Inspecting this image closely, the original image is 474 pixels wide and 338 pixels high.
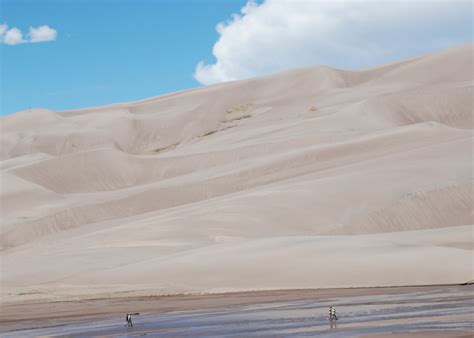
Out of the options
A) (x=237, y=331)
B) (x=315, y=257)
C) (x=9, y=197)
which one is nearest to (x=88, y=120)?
(x=9, y=197)

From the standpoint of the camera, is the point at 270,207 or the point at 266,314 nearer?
the point at 266,314

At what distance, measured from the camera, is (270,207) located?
41562mm

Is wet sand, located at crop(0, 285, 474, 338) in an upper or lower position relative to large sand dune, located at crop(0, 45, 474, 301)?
lower

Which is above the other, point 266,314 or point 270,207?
point 270,207

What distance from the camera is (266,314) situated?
2030 cm

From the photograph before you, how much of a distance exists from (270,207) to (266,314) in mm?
21330

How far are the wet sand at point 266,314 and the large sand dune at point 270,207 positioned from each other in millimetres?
1925

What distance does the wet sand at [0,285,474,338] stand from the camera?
682 inches

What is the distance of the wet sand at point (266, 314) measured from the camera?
17.3 meters

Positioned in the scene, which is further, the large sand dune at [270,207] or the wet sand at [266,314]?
the large sand dune at [270,207]

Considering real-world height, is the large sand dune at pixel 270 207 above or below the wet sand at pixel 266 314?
above

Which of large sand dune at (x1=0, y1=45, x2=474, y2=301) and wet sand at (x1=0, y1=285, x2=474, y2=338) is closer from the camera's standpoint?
wet sand at (x1=0, y1=285, x2=474, y2=338)

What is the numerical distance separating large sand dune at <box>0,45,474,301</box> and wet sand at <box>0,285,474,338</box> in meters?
1.92

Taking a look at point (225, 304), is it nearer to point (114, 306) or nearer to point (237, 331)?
point (114, 306)
